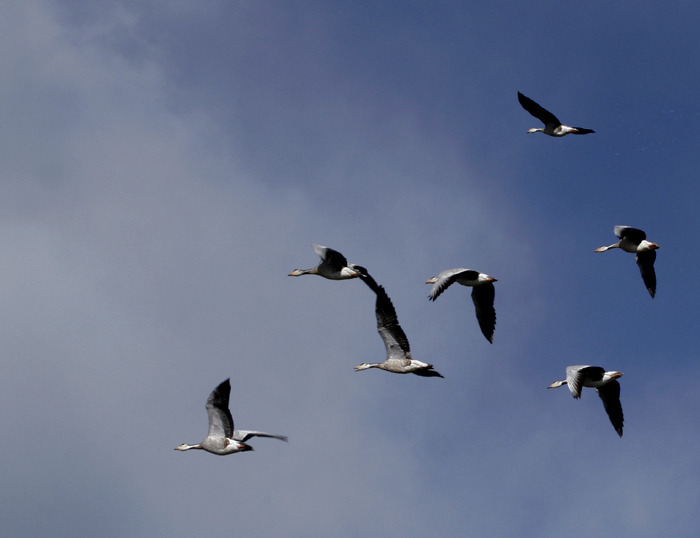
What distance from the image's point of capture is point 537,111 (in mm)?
34844

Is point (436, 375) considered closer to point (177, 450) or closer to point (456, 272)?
point (456, 272)

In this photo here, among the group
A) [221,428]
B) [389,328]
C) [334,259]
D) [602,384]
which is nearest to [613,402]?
[602,384]

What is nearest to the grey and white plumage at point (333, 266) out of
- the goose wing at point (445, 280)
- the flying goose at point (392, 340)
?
the flying goose at point (392, 340)

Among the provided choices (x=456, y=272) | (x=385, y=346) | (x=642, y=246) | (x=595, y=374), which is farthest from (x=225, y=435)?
(x=642, y=246)

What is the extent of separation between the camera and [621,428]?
105 ft

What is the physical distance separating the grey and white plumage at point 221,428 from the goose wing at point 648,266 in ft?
51.1

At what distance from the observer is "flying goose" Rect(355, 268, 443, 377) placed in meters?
27.3

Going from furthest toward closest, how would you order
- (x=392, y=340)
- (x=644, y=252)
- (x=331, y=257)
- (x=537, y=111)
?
(x=537, y=111)
(x=644, y=252)
(x=392, y=340)
(x=331, y=257)

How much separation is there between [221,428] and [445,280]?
9138mm

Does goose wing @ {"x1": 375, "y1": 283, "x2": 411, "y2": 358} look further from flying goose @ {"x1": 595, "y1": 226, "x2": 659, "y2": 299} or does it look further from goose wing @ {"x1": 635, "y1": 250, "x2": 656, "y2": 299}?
goose wing @ {"x1": 635, "y1": 250, "x2": 656, "y2": 299}

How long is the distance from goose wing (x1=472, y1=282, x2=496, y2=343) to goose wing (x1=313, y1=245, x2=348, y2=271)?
5135 mm

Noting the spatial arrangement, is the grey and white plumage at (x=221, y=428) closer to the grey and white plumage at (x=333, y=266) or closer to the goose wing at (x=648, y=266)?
the grey and white plumage at (x=333, y=266)

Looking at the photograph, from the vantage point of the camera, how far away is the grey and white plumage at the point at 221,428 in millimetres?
28875

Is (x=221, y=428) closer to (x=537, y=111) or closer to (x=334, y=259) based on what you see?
(x=334, y=259)
